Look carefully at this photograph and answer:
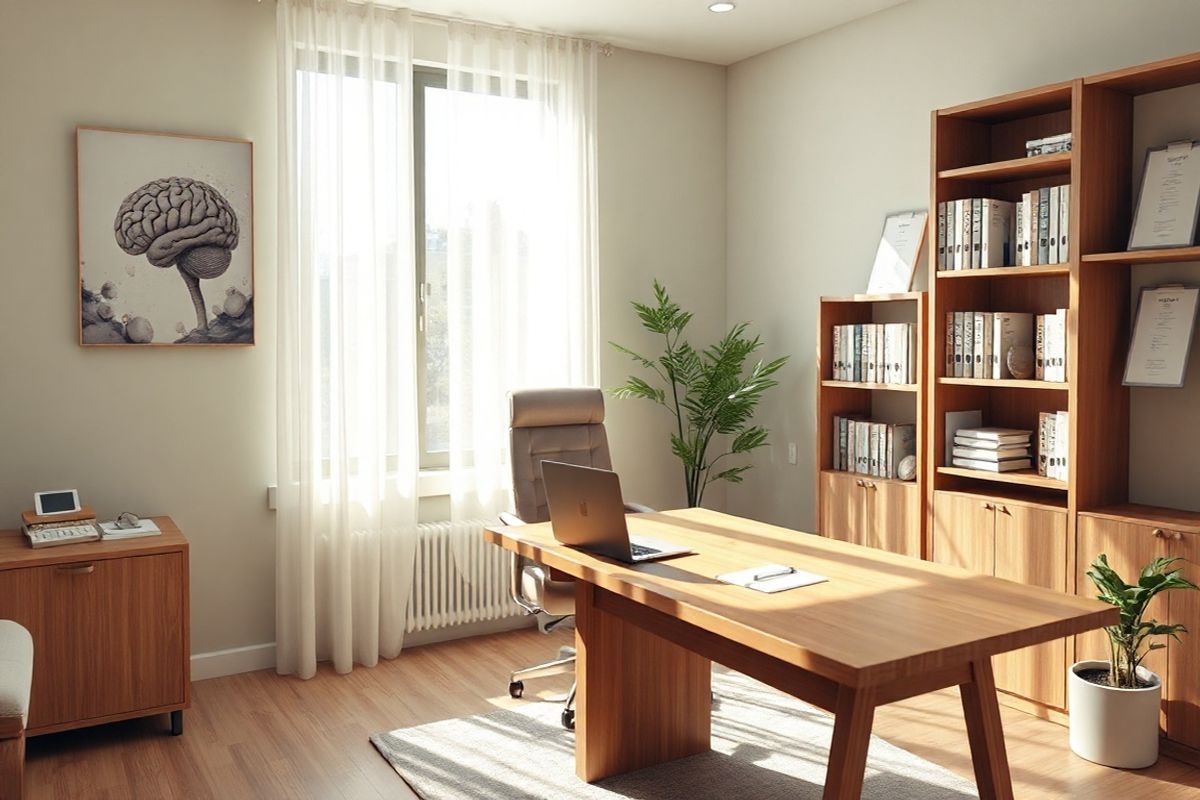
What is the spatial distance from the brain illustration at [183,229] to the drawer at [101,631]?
3.66ft

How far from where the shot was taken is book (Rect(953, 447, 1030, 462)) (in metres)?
3.84

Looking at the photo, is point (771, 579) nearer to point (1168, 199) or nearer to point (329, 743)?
point (329, 743)

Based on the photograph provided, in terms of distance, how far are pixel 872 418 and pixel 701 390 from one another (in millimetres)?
848

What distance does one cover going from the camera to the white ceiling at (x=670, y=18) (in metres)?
4.46

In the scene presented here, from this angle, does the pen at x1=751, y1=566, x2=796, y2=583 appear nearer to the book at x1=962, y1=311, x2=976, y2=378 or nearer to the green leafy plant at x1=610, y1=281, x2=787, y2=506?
the book at x1=962, y1=311, x2=976, y2=378

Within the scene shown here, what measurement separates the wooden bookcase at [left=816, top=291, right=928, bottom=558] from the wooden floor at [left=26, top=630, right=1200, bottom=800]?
73 cm

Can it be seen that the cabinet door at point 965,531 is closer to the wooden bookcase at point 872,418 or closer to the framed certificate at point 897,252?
the wooden bookcase at point 872,418

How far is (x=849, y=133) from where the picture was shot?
4.78 meters

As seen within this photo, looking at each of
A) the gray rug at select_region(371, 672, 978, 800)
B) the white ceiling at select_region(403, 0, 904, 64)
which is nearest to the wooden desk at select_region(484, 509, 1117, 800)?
the gray rug at select_region(371, 672, 978, 800)

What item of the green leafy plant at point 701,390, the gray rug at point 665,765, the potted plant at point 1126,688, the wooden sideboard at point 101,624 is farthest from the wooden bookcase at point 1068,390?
the wooden sideboard at point 101,624

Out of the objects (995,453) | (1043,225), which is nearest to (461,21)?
(1043,225)

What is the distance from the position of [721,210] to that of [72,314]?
332 cm

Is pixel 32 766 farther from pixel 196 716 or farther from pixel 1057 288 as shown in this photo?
pixel 1057 288

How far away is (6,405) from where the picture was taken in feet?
12.5
